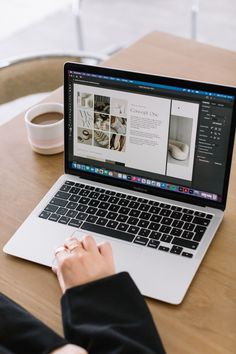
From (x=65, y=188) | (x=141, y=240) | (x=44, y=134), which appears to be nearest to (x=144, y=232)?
(x=141, y=240)

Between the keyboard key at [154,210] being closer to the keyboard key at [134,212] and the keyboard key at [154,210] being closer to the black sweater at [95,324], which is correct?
the keyboard key at [134,212]

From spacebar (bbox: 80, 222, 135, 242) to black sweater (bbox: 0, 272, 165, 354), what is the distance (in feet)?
0.48

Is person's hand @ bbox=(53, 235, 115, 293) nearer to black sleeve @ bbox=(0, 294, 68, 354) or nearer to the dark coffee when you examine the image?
black sleeve @ bbox=(0, 294, 68, 354)

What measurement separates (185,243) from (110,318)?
0.76 ft

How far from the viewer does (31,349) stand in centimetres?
90

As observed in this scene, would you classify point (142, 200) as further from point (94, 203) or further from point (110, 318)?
point (110, 318)

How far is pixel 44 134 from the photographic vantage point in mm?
1318

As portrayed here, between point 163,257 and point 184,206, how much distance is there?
15 centimetres

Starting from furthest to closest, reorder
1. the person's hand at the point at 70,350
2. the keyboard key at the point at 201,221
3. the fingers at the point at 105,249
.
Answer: the keyboard key at the point at 201,221 → the fingers at the point at 105,249 → the person's hand at the point at 70,350

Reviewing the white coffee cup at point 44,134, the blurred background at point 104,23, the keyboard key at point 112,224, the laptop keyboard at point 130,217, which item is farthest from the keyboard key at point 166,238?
the blurred background at point 104,23

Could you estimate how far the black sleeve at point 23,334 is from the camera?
2.93ft

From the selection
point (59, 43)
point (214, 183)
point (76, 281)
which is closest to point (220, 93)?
point (214, 183)

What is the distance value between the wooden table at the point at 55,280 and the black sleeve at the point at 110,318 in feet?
0.14

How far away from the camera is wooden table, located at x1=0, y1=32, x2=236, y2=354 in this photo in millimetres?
924
